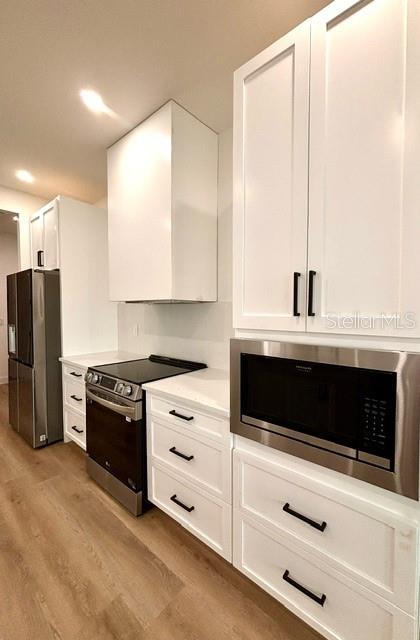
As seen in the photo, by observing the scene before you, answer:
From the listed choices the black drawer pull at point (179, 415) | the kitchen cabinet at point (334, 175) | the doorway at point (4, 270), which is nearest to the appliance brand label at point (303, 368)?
the kitchen cabinet at point (334, 175)

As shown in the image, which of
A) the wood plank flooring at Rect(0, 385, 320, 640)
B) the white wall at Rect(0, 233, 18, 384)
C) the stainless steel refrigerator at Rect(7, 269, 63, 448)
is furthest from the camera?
the white wall at Rect(0, 233, 18, 384)

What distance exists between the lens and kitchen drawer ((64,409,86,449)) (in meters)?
2.52

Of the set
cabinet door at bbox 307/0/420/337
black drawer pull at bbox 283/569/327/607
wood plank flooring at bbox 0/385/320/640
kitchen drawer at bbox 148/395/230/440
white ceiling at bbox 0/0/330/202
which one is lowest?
wood plank flooring at bbox 0/385/320/640

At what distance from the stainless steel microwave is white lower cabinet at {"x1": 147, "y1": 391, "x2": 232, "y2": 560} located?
0.73 ft

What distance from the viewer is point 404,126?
874mm

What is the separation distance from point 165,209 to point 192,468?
163 cm

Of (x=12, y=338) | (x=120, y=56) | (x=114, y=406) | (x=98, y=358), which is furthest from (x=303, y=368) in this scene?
(x=12, y=338)

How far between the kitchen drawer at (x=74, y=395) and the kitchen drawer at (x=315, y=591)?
1.71 m

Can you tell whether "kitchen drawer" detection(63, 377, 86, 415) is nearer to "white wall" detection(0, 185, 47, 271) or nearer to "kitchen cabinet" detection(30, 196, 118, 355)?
"kitchen cabinet" detection(30, 196, 118, 355)

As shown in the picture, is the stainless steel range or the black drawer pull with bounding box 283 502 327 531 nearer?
the black drawer pull with bounding box 283 502 327 531

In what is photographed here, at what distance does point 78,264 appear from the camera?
2895 mm

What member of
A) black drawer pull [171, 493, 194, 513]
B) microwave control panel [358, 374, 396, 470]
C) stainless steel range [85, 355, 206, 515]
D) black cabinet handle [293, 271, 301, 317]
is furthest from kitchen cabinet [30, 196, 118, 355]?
microwave control panel [358, 374, 396, 470]

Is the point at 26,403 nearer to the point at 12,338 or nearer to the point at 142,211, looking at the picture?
the point at 12,338

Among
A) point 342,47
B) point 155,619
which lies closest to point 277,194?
point 342,47
